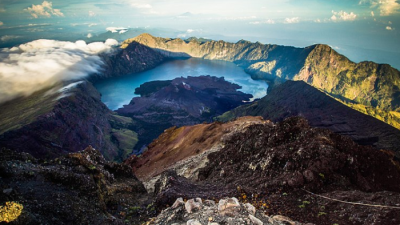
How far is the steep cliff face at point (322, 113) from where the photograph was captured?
83500 millimetres

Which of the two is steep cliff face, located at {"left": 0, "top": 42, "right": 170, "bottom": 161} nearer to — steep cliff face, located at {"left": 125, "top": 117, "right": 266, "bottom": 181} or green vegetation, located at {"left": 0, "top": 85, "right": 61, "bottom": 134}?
green vegetation, located at {"left": 0, "top": 85, "right": 61, "bottom": 134}

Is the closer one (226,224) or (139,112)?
(226,224)

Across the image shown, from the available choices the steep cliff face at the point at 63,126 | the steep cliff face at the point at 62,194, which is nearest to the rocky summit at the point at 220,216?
the steep cliff face at the point at 62,194

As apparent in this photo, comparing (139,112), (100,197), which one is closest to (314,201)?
(100,197)

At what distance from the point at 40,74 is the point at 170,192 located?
704 feet

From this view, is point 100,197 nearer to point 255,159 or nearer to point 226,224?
point 226,224

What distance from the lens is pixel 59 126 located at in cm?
8969

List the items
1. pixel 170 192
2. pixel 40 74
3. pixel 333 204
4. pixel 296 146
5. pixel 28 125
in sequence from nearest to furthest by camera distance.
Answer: pixel 333 204, pixel 170 192, pixel 296 146, pixel 28 125, pixel 40 74

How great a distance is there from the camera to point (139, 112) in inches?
6097

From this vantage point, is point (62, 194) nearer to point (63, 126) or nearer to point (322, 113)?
point (63, 126)

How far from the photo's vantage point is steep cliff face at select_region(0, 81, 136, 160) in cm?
7406

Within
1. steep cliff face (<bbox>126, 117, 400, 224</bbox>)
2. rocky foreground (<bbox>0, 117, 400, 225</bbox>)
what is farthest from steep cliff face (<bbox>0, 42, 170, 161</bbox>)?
steep cliff face (<bbox>126, 117, 400, 224</bbox>)

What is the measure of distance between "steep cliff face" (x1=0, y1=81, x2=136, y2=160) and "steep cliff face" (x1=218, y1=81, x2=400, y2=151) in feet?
244

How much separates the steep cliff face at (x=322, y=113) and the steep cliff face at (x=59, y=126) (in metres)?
74.3
